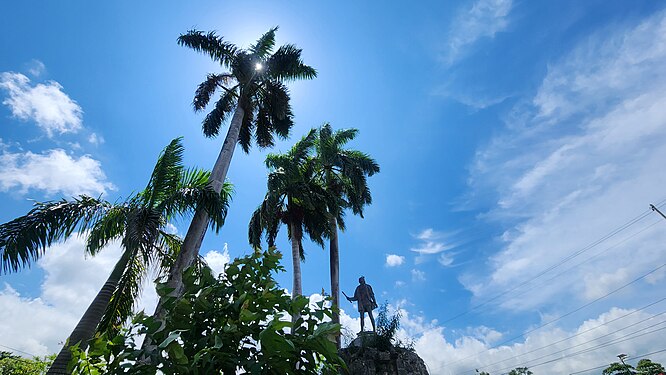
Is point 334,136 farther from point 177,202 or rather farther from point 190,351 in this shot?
point 190,351

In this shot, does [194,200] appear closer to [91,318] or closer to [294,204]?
[91,318]

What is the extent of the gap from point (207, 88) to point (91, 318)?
9.35 m

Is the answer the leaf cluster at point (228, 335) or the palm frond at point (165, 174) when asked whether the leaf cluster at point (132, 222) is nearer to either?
the palm frond at point (165, 174)

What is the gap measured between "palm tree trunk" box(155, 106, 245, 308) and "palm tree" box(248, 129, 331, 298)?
454 centimetres

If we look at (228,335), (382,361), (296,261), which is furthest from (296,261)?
(228,335)

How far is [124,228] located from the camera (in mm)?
8359

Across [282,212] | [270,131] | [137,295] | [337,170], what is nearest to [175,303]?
[137,295]

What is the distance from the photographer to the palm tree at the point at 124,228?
22.4ft

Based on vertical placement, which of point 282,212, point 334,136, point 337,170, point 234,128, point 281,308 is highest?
point 334,136

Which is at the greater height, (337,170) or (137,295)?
(337,170)

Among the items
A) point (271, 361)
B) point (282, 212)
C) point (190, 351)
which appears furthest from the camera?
point (282, 212)

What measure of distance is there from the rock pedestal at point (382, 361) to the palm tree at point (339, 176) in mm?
4733

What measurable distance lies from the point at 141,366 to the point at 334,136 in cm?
1961

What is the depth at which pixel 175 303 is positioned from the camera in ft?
6.31
